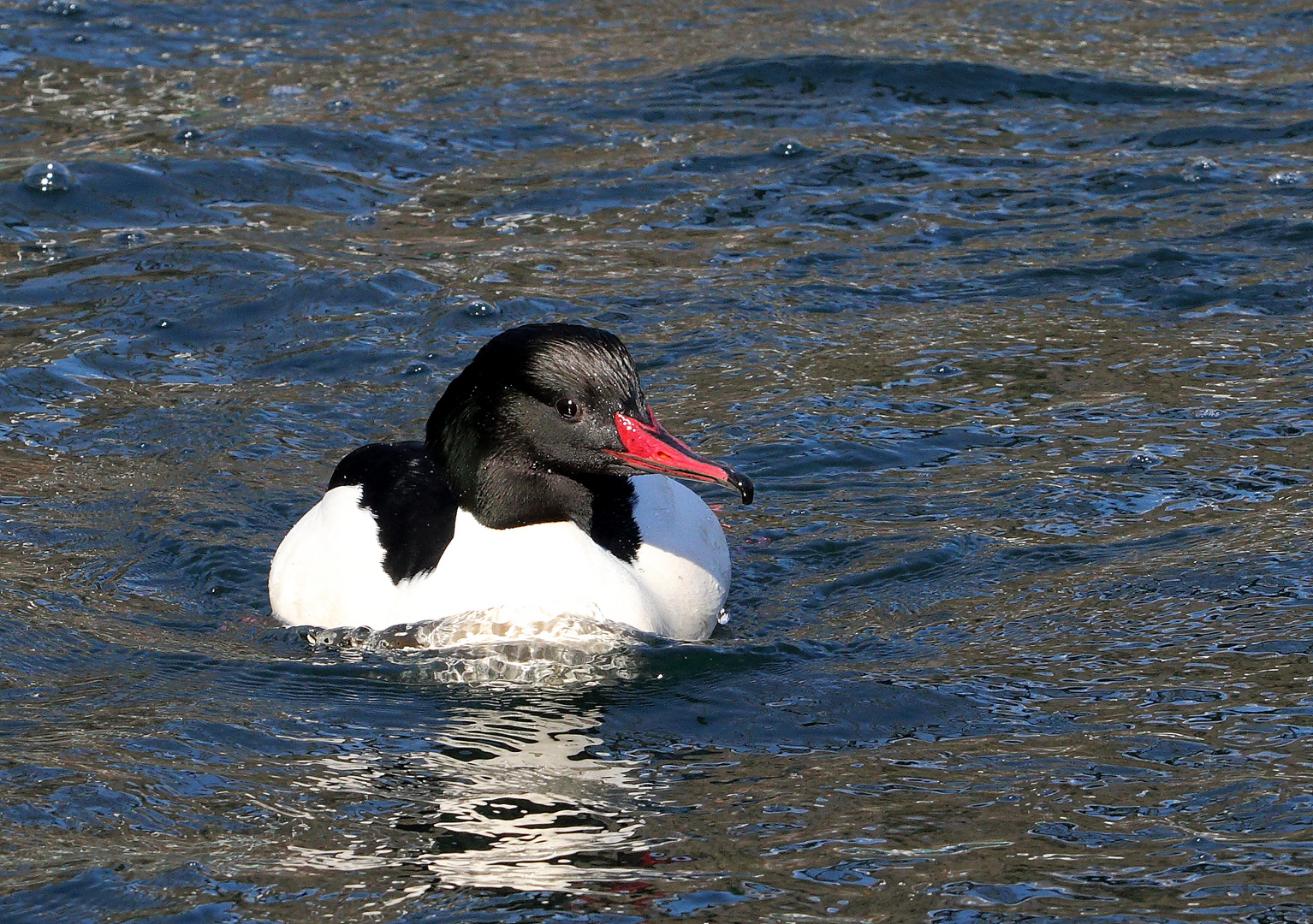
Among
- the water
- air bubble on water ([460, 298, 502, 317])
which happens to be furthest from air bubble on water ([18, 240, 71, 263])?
air bubble on water ([460, 298, 502, 317])

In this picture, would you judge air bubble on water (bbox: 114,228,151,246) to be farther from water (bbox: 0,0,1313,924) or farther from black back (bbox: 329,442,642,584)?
black back (bbox: 329,442,642,584)

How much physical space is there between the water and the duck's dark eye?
76cm

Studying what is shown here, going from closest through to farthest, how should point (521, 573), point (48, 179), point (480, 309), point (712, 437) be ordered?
Result: point (521, 573)
point (712, 437)
point (480, 309)
point (48, 179)

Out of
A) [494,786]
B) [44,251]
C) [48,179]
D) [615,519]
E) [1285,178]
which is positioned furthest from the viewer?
[48,179]

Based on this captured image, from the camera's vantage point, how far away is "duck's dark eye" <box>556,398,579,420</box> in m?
5.26

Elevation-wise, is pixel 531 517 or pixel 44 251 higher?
pixel 44 251

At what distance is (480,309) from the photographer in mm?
8617

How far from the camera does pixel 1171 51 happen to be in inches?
471

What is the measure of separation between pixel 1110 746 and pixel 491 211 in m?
6.12

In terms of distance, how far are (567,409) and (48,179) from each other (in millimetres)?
5923

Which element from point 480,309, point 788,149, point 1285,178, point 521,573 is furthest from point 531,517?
point 1285,178

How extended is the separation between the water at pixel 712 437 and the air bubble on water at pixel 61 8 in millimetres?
66

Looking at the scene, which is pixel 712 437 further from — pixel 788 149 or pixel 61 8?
pixel 61 8

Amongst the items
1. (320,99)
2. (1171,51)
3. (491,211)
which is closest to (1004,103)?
(1171,51)
